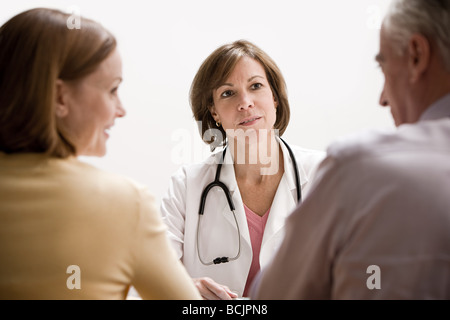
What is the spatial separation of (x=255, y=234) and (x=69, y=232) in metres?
1.05

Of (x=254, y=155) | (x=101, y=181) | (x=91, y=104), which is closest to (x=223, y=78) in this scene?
(x=254, y=155)

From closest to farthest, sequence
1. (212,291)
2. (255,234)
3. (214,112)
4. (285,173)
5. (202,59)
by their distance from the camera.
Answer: (212,291) → (255,234) → (285,173) → (214,112) → (202,59)

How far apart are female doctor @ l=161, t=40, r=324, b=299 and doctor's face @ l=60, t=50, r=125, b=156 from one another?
87 centimetres

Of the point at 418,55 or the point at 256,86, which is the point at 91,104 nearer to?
the point at 418,55

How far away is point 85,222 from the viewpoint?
792mm

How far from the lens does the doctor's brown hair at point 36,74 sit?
32.8 inches

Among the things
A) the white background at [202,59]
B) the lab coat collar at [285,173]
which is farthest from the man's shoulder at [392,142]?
the white background at [202,59]

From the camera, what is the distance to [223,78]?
190 centimetres

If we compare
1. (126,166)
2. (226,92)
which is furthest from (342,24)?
(126,166)

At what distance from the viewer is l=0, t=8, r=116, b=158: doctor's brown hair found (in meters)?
0.83

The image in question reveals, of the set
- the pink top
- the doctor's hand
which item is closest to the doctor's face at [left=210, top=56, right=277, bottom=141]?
the pink top

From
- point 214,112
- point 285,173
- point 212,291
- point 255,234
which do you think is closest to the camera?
point 212,291
